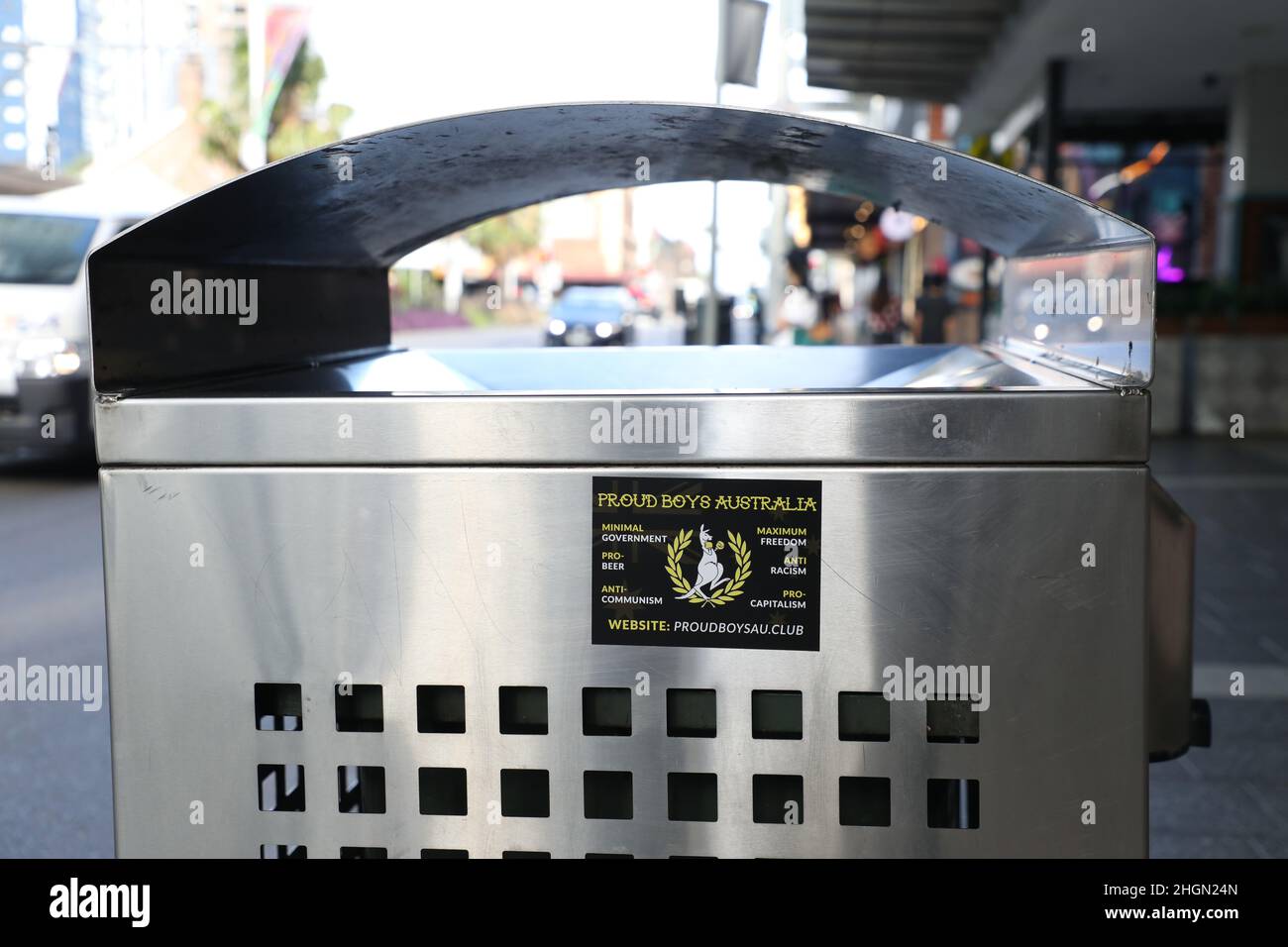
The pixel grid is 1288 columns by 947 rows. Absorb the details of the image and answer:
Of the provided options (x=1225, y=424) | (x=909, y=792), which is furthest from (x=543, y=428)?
(x=1225, y=424)

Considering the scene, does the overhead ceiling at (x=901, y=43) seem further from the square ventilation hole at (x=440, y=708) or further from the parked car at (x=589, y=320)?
the square ventilation hole at (x=440, y=708)

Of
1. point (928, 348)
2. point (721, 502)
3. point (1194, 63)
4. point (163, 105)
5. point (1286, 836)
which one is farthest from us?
point (163, 105)

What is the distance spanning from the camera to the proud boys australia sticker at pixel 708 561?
149 centimetres

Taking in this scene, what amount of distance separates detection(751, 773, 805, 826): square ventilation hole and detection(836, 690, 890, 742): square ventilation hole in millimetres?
85

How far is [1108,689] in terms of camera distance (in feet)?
4.90

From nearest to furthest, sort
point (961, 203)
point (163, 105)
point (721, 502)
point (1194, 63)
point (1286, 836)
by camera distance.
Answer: point (721, 502)
point (961, 203)
point (1286, 836)
point (1194, 63)
point (163, 105)

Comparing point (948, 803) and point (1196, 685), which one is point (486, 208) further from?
point (1196, 685)

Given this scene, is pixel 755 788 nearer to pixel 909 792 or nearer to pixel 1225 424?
pixel 909 792

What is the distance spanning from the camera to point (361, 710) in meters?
1.57

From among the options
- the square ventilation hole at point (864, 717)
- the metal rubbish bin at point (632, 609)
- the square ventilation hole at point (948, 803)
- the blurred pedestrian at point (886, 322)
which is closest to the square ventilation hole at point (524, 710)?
the metal rubbish bin at point (632, 609)

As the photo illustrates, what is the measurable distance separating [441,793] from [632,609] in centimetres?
32

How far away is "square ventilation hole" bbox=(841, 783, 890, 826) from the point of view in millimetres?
1523

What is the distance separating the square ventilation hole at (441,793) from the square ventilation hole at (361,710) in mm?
83
